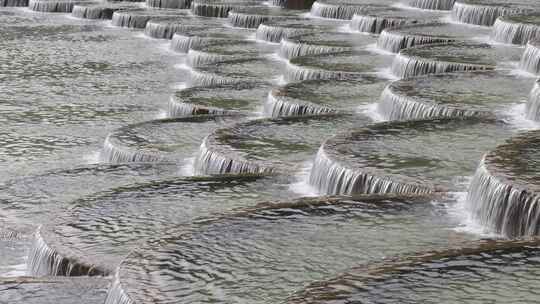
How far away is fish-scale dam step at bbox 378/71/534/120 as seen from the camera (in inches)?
625

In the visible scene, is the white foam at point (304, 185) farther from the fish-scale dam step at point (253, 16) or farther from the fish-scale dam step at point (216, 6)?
the fish-scale dam step at point (216, 6)

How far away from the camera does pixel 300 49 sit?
954 inches

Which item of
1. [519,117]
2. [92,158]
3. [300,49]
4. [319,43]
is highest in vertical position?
[519,117]

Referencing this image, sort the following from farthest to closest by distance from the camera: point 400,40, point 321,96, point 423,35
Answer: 1. point 423,35
2. point 400,40
3. point 321,96

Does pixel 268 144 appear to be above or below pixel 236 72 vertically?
above

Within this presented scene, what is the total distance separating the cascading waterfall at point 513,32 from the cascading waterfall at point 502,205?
416 inches

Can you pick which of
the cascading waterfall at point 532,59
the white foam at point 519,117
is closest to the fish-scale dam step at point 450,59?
the cascading waterfall at point 532,59

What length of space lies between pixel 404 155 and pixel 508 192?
265cm

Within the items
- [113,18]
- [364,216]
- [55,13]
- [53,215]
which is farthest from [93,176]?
[55,13]

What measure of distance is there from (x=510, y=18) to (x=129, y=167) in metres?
10.8

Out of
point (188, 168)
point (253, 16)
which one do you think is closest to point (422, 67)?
point (188, 168)

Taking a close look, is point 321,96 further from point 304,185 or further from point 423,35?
point 423,35

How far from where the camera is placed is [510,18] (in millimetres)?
23328

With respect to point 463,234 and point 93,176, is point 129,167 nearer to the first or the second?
point 93,176
